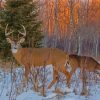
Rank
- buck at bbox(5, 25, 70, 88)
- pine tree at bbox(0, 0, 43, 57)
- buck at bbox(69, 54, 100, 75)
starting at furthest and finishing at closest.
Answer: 1. pine tree at bbox(0, 0, 43, 57)
2. buck at bbox(5, 25, 70, 88)
3. buck at bbox(69, 54, 100, 75)

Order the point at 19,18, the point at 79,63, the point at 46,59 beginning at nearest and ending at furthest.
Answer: the point at 79,63 → the point at 46,59 → the point at 19,18

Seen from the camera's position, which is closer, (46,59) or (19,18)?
(46,59)

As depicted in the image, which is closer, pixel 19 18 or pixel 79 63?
pixel 79 63

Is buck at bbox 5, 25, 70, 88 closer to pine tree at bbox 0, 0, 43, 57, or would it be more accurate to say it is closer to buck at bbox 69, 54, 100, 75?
buck at bbox 69, 54, 100, 75

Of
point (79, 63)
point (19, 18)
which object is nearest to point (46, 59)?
point (79, 63)

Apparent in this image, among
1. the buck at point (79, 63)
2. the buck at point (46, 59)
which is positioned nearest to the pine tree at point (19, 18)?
the buck at point (46, 59)

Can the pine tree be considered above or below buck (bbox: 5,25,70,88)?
above

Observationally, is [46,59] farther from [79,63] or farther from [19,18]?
[19,18]

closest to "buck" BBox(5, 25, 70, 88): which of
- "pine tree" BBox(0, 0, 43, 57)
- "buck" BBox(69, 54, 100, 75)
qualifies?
"buck" BBox(69, 54, 100, 75)

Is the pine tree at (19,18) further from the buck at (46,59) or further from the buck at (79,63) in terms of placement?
the buck at (79,63)

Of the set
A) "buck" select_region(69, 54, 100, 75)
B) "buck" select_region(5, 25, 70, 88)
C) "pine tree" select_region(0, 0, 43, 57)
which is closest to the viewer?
"buck" select_region(69, 54, 100, 75)

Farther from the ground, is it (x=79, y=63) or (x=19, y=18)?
(x=19, y=18)

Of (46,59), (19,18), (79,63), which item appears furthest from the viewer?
(19,18)

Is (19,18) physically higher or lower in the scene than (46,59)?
higher
